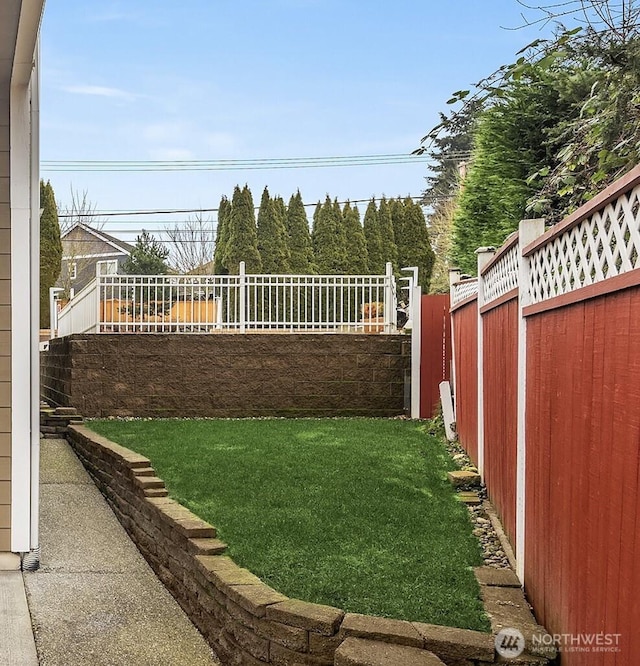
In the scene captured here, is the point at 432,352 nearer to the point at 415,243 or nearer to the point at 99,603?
the point at 99,603

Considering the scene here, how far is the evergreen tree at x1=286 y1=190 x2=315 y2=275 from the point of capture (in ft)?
70.2

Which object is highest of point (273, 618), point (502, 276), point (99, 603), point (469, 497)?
point (502, 276)

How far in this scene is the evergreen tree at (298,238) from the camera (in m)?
21.4

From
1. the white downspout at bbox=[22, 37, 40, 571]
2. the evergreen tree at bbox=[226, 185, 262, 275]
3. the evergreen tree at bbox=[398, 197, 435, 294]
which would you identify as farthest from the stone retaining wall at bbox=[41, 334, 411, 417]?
the evergreen tree at bbox=[398, 197, 435, 294]

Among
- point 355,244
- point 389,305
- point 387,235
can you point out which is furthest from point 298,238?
point 389,305

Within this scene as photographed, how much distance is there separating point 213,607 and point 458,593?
1.23 m

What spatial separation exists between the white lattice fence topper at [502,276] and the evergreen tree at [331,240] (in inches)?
586

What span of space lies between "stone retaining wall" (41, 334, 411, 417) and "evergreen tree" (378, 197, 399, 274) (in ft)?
34.0

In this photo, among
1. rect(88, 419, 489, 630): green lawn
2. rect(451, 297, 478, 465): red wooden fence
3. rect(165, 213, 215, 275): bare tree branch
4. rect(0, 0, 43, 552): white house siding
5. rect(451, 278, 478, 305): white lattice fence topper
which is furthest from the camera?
rect(165, 213, 215, 275): bare tree branch

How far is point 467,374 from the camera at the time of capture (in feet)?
25.9

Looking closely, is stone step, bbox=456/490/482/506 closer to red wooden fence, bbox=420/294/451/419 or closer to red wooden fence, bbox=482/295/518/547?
red wooden fence, bbox=482/295/518/547

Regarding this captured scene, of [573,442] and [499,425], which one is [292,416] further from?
[573,442]

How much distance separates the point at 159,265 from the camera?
2728cm

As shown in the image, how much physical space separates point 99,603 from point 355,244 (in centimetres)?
1693
